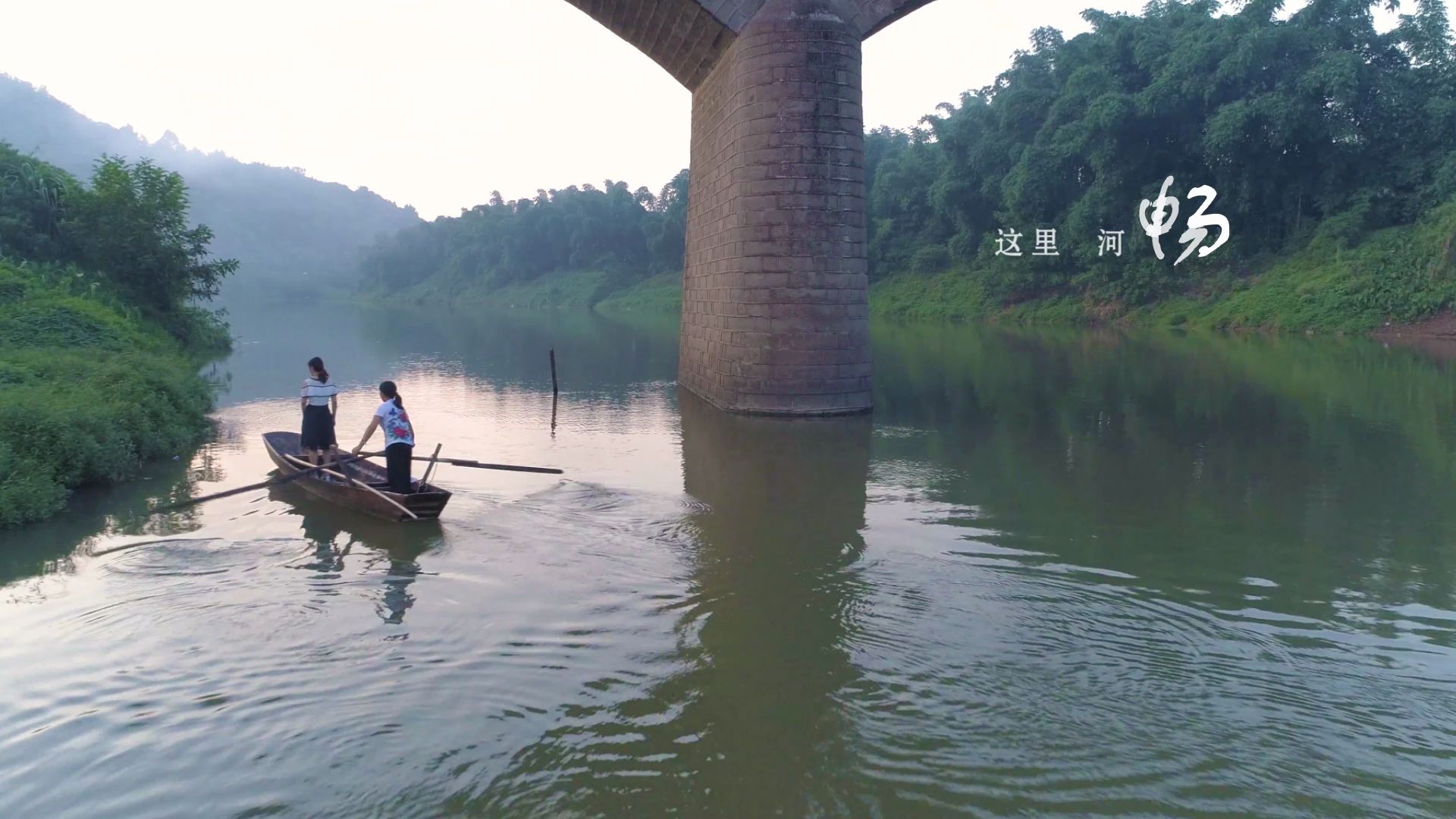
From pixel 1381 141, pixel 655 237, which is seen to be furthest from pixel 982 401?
pixel 655 237

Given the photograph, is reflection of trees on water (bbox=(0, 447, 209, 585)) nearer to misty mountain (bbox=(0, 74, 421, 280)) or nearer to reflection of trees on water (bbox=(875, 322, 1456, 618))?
reflection of trees on water (bbox=(875, 322, 1456, 618))

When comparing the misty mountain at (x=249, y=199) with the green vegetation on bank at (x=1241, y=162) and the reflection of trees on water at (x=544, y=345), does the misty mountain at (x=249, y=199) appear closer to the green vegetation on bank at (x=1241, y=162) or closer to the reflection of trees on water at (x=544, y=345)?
the reflection of trees on water at (x=544, y=345)

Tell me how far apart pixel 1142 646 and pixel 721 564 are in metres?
2.96

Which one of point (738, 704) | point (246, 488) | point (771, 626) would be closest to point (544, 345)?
point (246, 488)

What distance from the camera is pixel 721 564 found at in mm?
7441

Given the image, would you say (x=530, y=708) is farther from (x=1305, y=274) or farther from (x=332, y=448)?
(x=1305, y=274)

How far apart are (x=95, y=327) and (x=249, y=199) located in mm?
149327

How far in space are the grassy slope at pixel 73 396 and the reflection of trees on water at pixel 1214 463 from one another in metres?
8.07

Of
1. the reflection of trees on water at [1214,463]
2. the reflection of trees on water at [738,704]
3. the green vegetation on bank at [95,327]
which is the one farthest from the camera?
the green vegetation on bank at [95,327]

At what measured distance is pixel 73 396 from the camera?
1038 centimetres

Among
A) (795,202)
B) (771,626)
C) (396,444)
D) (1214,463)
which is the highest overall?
(795,202)

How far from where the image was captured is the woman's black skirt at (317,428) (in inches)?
394

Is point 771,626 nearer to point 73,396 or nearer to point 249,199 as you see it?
point 73,396

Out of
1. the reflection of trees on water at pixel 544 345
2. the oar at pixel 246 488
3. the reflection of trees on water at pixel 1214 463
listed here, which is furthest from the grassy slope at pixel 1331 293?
the oar at pixel 246 488
